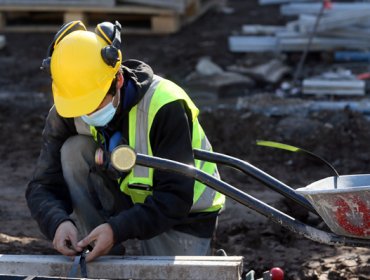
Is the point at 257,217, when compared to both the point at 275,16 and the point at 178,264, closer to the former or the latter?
the point at 178,264

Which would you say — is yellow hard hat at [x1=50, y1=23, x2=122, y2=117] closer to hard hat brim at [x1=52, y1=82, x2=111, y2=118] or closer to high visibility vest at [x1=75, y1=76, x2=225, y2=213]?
hard hat brim at [x1=52, y1=82, x2=111, y2=118]

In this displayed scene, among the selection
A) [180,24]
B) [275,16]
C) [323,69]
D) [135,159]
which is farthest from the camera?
[275,16]

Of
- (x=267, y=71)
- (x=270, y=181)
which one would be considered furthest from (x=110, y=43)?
(x=267, y=71)

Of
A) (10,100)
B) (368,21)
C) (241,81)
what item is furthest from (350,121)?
(10,100)

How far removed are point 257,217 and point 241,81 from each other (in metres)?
2.89

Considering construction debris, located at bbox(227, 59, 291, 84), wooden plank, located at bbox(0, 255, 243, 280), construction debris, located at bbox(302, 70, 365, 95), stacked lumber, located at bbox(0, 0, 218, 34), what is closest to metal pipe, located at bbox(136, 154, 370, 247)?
wooden plank, located at bbox(0, 255, 243, 280)

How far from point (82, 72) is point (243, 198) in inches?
35.3

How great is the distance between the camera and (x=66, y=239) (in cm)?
418

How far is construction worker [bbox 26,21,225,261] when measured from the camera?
4027mm

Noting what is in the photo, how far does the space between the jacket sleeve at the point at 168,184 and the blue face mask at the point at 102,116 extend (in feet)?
0.69

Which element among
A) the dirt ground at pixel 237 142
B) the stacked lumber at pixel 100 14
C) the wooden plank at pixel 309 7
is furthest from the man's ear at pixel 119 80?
the wooden plank at pixel 309 7

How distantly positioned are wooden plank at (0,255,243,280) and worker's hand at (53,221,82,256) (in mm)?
49

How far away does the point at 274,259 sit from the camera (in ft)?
17.5

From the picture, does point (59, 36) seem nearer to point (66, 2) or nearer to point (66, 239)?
point (66, 239)
